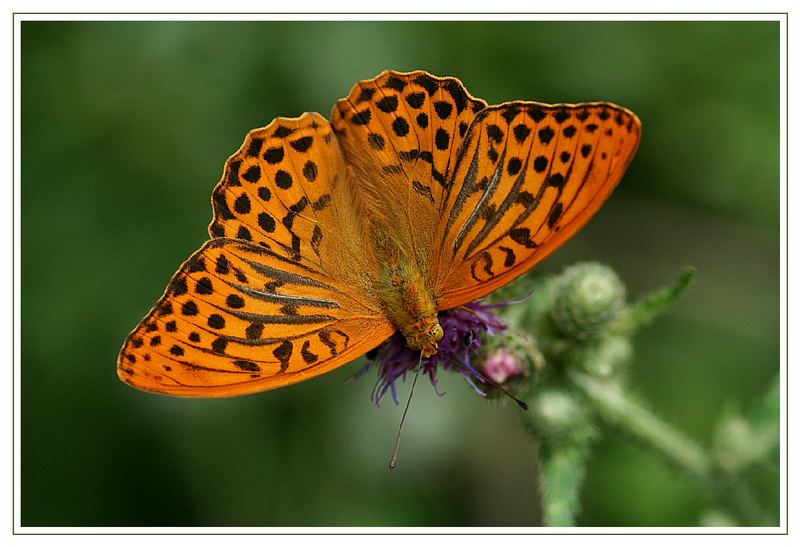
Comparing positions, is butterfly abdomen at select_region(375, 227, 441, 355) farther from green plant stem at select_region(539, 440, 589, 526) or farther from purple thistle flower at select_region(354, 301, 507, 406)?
green plant stem at select_region(539, 440, 589, 526)

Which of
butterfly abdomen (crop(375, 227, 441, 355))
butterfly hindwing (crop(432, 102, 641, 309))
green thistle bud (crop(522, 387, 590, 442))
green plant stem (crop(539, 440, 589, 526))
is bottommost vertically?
green plant stem (crop(539, 440, 589, 526))

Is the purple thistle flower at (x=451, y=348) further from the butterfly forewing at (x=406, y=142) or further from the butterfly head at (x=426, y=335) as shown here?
the butterfly forewing at (x=406, y=142)

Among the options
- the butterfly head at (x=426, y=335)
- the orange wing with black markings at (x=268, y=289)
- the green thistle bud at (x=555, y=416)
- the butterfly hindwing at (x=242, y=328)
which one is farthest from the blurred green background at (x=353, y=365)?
the butterfly head at (x=426, y=335)

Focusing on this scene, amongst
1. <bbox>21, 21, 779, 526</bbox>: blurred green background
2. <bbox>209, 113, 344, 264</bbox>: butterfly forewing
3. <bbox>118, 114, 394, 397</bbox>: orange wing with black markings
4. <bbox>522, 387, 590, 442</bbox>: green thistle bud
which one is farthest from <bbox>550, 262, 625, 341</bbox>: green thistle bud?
<bbox>21, 21, 779, 526</bbox>: blurred green background

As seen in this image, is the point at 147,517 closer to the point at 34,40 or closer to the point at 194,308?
the point at 194,308

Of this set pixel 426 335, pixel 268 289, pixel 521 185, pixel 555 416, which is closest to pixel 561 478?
pixel 555 416

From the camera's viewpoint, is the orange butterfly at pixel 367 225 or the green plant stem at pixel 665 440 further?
the green plant stem at pixel 665 440

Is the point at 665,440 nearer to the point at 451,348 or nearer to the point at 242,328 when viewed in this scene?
the point at 451,348
